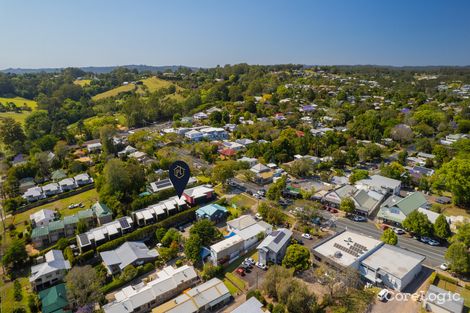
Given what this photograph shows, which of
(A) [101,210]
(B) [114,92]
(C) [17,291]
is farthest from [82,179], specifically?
(B) [114,92]

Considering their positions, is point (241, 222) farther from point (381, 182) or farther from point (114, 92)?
point (114, 92)

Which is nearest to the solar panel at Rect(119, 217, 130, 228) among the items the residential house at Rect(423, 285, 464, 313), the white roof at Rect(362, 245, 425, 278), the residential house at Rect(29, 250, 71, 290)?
the residential house at Rect(29, 250, 71, 290)

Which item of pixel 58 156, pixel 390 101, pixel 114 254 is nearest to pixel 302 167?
pixel 114 254

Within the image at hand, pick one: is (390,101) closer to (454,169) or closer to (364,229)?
(454,169)

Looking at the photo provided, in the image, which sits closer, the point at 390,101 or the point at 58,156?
the point at 58,156

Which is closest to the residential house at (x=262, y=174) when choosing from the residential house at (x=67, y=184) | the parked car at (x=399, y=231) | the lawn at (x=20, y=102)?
the parked car at (x=399, y=231)
